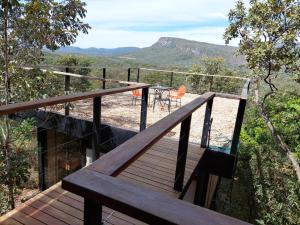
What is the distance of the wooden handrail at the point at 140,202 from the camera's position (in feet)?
2.11

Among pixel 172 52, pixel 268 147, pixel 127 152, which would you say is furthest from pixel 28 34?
pixel 172 52

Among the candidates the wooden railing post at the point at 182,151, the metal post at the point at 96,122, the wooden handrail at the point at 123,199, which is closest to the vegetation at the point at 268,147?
the wooden railing post at the point at 182,151

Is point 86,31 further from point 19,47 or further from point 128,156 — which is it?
point 128,156

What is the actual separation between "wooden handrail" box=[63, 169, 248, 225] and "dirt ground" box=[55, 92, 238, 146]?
13.9 ft

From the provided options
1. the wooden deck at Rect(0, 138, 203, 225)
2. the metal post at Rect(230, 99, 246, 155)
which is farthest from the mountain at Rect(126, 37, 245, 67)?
the wooden deck at Rect(0, 138, 203, 225)

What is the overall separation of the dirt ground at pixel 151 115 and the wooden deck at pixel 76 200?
2003 millimetres

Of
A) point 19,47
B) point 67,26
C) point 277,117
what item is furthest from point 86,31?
point 277,117

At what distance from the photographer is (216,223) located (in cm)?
64

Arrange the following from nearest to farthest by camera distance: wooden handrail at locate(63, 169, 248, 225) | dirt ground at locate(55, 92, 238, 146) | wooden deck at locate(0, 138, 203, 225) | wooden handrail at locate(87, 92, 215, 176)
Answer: wooden handrail at locate(63, 169, 248, 225)
wooden handrail at locate(87, 92, 215, 176)
wooden deck at locate(0, 138, 203, 225)
dirt ground at locate(55, 92, 238, 146)

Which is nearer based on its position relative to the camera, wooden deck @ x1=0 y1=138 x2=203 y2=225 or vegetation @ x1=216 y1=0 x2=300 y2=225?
wooden deck @ x1=0 y1=138 x2=203 y2=225

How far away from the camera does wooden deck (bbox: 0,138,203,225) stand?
6.50 ft

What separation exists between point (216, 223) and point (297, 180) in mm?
5054

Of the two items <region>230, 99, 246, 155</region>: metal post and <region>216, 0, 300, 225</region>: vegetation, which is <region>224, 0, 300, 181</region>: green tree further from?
<region>230, 99, 246, 155</region>: metal post

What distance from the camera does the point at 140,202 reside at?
70 centimetres
